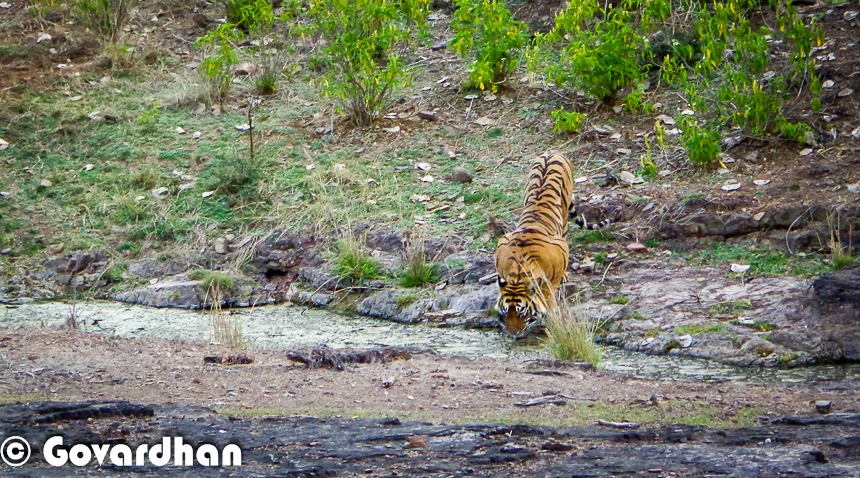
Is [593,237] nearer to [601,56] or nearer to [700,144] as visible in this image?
[700,144]

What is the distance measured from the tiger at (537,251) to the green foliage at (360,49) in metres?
2.60

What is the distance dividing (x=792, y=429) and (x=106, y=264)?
7110 millimetres

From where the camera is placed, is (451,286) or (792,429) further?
(451,286)

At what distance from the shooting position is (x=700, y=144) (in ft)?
33.3

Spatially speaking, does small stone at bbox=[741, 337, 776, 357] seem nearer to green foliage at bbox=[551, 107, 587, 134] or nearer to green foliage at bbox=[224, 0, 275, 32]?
green foliage at bbox=[551, 107, 587, 134]

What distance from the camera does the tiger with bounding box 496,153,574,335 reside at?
8.51m

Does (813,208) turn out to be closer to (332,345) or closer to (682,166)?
(682,166)

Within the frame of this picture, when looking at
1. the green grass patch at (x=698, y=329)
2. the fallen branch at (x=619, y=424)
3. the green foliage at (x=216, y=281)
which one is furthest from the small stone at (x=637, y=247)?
the fallen branch at (x=619, y=424)

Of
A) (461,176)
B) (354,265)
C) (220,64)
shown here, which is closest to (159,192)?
(220,64)

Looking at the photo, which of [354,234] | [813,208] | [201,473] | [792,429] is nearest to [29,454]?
[201,473]

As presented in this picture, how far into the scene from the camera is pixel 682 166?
34.8 ft

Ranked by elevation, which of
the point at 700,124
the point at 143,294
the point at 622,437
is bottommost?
the point at 143,294

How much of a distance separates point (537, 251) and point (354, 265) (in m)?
1.86

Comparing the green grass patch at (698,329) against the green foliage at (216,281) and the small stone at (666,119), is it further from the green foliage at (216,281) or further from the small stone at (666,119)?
the green foliage at (216,281)
